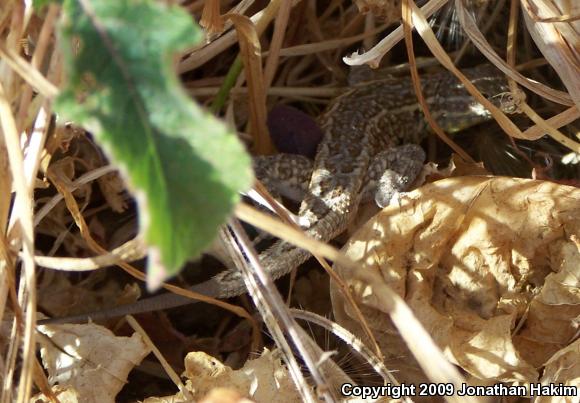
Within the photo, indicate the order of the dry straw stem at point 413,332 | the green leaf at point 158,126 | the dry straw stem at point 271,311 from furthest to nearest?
the dry straw stem at point 271,311 → the dry straw stem at point 413,332 → the green leaf at point 158,126

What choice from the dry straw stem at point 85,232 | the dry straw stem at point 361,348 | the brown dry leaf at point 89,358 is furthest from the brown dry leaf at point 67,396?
the dry straw stem at point 361,348

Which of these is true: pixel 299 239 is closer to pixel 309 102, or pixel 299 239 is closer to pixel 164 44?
pixel 164 44

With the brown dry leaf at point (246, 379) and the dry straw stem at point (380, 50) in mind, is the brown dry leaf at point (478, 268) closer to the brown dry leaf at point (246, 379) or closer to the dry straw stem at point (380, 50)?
the brown dry leaf at point (246, 379)

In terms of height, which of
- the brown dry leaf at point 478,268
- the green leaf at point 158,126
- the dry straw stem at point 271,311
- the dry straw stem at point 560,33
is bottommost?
the brown dry leaf at point 478,268

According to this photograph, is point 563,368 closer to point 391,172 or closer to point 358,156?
point 391,172

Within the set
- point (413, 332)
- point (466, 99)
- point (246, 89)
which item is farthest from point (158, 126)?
point (466, 99)

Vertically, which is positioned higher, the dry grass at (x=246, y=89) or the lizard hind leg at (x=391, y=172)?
the dry grass at (x=246, y=89)
